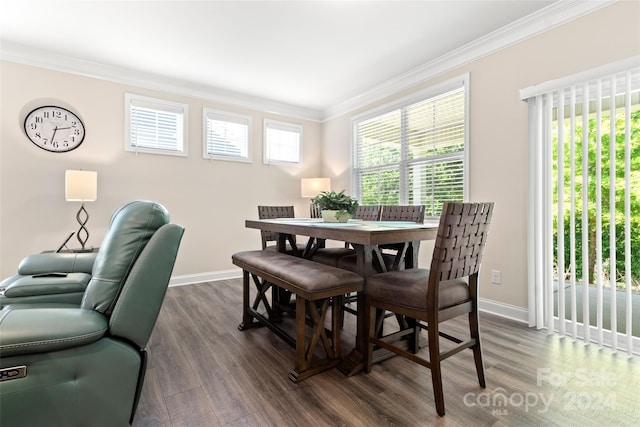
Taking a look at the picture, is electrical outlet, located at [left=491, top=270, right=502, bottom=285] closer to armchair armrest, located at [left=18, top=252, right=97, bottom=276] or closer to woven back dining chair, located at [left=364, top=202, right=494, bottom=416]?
woven back dining chair, located at [left=364, top=202, right=494, bottom=416]

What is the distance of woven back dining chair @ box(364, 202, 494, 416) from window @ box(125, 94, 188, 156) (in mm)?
3282

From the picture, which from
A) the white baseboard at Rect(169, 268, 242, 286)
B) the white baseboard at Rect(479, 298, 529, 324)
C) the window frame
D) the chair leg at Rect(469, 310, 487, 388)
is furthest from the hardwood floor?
the window frame

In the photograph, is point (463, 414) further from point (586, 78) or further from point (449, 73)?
point (449, 73)

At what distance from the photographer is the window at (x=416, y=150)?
318 centimetres

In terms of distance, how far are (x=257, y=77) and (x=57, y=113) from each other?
2177mm

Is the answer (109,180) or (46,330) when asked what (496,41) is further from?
(109,180)

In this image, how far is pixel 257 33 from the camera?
2.76m

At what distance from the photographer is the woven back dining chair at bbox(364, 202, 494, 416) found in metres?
1.41

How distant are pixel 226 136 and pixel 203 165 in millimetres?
542

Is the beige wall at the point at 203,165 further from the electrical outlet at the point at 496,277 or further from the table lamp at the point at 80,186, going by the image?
the table lamp at the point at 80,186

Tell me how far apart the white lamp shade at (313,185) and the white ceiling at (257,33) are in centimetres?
144

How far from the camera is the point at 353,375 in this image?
1.73 m

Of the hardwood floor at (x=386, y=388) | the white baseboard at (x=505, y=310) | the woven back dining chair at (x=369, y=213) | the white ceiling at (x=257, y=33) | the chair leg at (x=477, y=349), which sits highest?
the white ceiling at (x=257, y=33)

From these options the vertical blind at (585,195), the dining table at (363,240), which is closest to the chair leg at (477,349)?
the dining table at (363,240)
